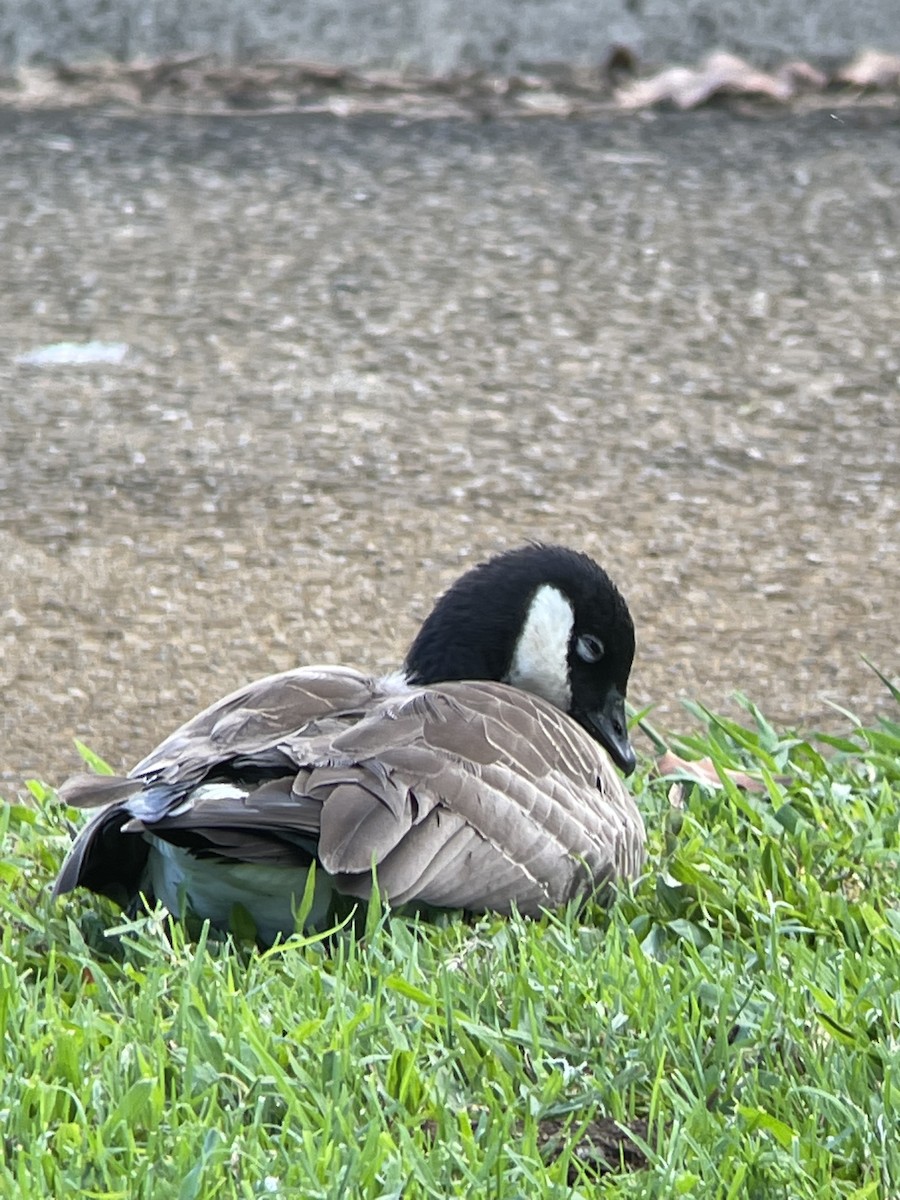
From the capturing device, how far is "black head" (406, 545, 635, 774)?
4.30m

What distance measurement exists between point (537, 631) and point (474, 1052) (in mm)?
1306

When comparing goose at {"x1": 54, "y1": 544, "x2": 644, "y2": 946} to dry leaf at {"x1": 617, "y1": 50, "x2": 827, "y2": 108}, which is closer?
goose at {"x1": 54, "y1": 544, "x2": 644, "y2": 946}

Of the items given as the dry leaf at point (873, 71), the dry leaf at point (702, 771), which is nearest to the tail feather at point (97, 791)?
the dry leaf at point (702, 771)

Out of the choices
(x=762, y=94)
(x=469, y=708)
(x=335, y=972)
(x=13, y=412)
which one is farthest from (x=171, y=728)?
(x=762, y=94)

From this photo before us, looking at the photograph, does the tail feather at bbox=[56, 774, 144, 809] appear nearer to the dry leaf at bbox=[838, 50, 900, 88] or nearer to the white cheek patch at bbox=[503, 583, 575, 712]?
the white cheek patch at bbox=[503, 583, 575, 712]

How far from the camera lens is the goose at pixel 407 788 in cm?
350

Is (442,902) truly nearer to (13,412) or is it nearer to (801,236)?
(13,412)

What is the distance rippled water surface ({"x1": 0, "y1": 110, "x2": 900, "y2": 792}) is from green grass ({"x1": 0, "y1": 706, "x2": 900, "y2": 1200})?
133cm

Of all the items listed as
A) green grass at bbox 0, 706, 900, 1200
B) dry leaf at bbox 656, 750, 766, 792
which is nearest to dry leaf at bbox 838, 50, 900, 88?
dry leaf at bbox 656, 750, 766, 792

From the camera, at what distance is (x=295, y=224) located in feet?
27.2

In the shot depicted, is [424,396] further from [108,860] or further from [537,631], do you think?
[108,860]

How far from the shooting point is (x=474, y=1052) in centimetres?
321

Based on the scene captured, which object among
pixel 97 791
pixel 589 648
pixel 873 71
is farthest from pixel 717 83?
pixel 97 791

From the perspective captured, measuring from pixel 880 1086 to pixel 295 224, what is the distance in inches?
228
